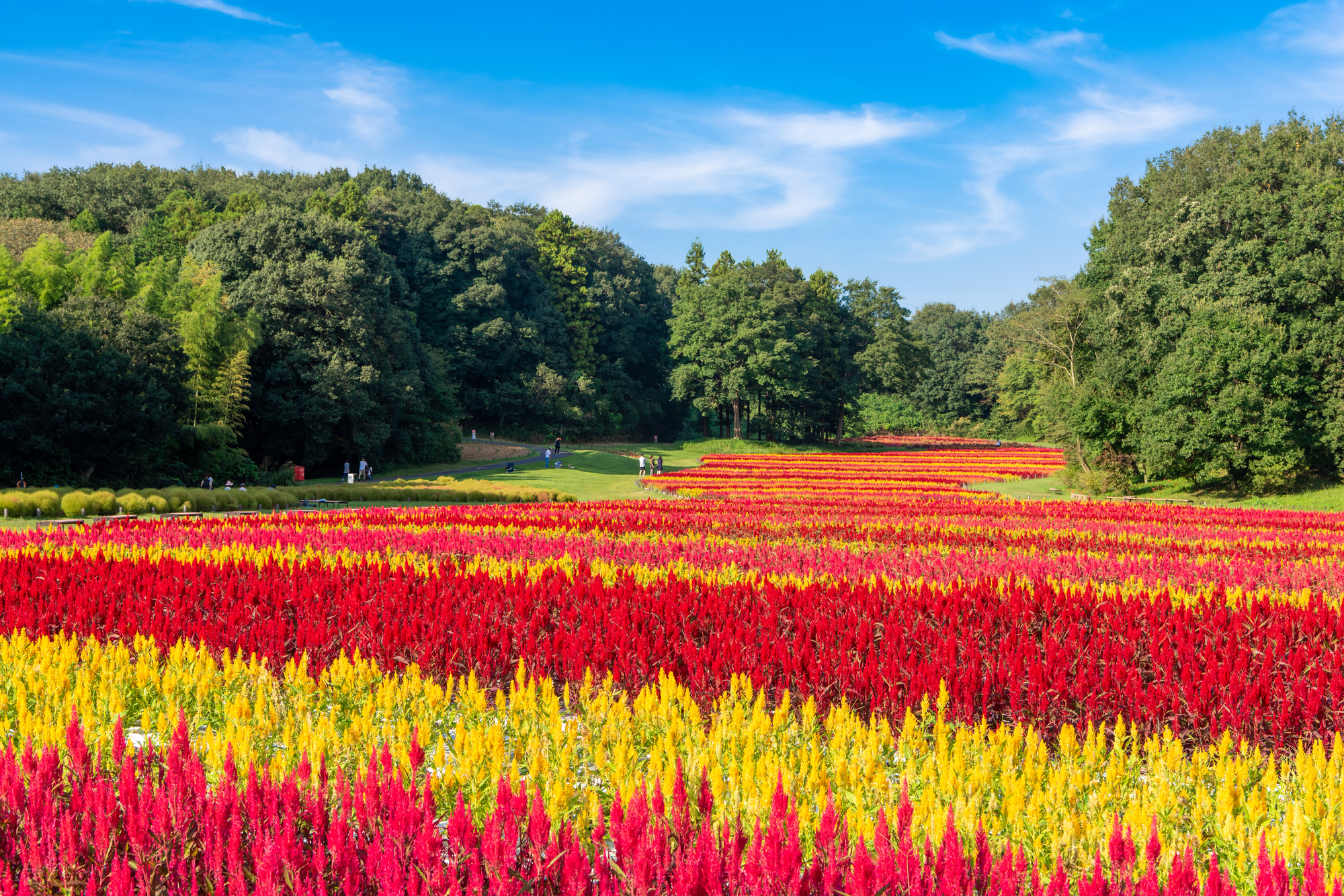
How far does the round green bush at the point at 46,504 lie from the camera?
19.0 metres

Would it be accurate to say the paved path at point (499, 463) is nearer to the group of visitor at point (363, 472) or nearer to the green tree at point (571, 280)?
the group of visitor at point (363, 472)

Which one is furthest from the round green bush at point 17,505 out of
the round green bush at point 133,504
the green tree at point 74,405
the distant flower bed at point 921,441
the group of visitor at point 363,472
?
the distant flower bed at point 921,441

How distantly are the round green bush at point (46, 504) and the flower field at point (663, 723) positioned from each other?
987cm

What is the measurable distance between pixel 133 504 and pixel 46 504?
1789 millimetres

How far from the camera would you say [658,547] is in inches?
471

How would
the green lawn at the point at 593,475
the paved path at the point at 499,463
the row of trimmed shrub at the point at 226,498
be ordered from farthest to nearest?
the paved path at the point at 499,463
the green lawn at the point at 593,475
the row of trimmed shrub at the point at 226,498

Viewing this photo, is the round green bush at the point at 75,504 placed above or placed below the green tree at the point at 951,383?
below

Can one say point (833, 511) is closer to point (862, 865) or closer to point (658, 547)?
point (658, 547)

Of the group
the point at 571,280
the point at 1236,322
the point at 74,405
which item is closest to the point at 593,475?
the point at 74,405

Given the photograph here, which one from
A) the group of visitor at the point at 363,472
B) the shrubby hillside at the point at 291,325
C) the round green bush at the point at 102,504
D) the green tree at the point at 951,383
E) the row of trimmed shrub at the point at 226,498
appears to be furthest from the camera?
the green tree at the point at 951,383

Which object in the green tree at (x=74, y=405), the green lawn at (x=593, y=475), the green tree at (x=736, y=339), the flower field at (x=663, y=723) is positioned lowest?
the green lawn at (x=593, y=475)

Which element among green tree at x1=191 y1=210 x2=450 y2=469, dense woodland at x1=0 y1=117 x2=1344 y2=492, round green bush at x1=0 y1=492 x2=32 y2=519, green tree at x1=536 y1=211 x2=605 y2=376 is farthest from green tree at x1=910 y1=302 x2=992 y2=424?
round green bush at x1=0 y1=492 x2=32 y2=519

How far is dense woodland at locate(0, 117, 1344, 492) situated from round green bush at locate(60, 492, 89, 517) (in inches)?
369

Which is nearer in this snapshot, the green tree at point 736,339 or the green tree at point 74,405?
the green tree at point 74,405
